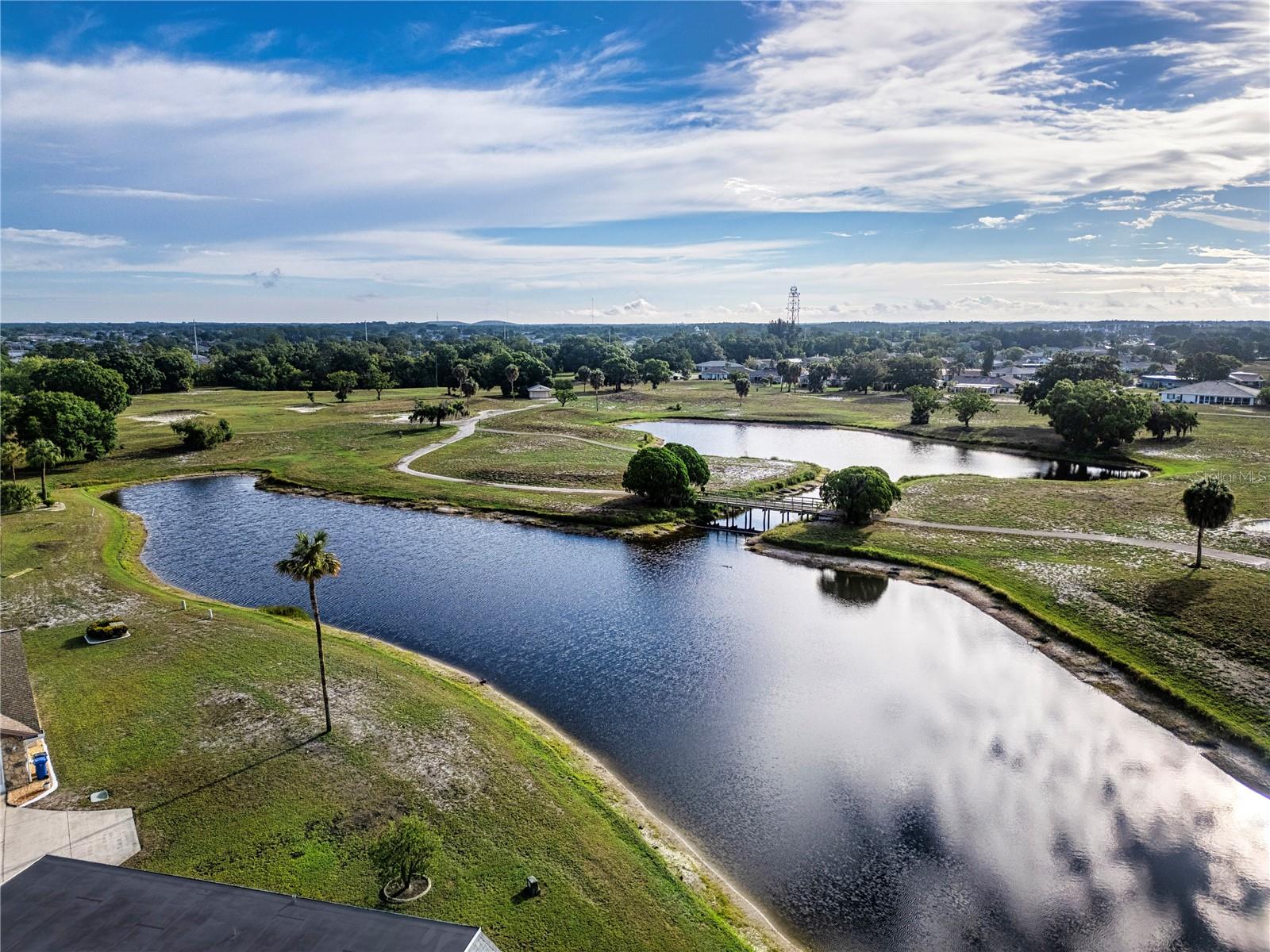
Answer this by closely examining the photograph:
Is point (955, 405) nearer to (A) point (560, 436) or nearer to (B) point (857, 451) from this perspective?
(B) point (857, 451)

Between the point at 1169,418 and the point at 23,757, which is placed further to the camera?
the point at 1169,418

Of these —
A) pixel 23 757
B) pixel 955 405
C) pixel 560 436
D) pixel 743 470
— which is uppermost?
pixel 955 405

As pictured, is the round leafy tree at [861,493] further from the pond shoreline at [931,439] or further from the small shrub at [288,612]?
the small shrub at [288,612]

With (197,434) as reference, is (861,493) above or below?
below

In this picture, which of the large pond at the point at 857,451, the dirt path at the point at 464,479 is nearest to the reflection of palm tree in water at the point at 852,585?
the dirt path at the point at 464,479

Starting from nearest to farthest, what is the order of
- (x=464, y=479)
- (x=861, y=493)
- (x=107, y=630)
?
(x=107, y=630) → (x=861, y=493) → (x=464, y=479)

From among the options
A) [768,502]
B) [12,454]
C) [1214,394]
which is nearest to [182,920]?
[768,502]

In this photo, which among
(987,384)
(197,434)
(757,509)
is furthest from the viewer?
(987,384)

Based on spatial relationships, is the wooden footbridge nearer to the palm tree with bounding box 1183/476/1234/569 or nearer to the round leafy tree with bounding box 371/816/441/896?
the palm tree with bounding box 1183/476/1234/569

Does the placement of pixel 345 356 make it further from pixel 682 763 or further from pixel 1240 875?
pixel 1240 875

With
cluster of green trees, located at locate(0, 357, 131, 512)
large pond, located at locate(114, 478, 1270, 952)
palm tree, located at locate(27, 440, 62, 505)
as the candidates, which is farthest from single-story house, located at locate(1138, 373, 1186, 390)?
cluster of green trees, located at locate(0, 357, 131, 512)
